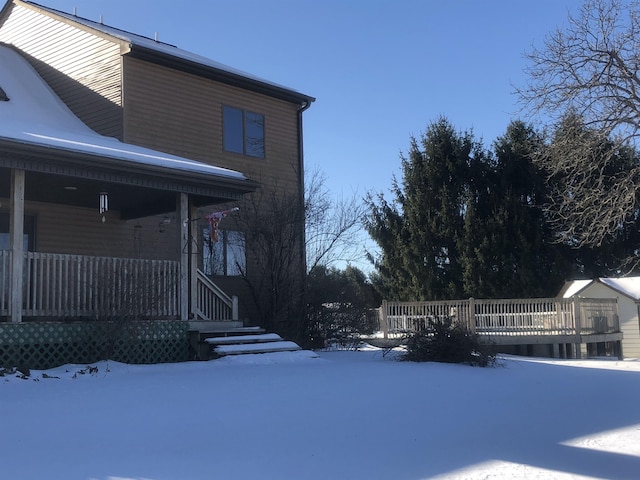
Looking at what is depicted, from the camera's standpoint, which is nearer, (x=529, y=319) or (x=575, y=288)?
(x=529, y=319)

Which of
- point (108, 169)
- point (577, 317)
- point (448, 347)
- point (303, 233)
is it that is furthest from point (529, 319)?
point (108, 169)

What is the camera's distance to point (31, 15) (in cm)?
1817

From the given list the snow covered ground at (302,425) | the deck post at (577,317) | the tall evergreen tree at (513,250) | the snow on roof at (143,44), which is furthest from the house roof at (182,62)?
the tall evergreen tree at (513,250)

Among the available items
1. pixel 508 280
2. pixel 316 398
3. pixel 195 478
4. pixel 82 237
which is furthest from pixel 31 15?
pixel 508 280

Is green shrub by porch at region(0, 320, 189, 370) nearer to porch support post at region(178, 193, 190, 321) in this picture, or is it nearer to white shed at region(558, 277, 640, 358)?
porch support post at region(178, 193, 190, 321)

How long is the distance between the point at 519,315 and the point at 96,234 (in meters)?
12.6

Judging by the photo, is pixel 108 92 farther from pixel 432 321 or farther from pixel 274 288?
pixel 432 321

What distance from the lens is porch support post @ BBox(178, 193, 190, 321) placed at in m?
12.4

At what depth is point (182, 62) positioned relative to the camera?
1669 cm

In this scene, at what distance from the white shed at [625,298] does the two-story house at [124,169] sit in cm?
1147

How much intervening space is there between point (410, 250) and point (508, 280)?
4.58 metres

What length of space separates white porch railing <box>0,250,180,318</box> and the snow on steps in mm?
1197

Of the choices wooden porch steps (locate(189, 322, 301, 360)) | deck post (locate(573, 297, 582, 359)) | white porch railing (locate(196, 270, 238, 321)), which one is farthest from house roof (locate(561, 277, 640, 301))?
wooden porch steps (locate(189, 322, 301, 360))

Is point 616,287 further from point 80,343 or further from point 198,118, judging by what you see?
point 80,343
